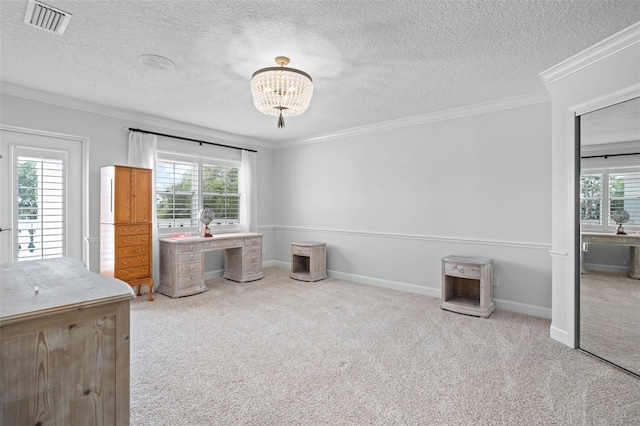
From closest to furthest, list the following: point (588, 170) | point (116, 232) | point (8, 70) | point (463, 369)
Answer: point (463, 369) < point (588, 170) < point (8, 70) < point (116, 232)

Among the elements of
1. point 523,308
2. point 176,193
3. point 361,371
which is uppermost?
point 176,193

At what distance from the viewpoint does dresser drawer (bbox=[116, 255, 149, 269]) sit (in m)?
4.00

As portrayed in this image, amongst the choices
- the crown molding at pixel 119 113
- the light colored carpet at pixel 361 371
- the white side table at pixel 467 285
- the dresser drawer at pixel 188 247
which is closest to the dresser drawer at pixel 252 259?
the dresser drawer at pixel 188 247

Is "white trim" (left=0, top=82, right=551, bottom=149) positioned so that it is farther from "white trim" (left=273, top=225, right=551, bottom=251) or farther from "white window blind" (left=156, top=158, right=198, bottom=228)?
"white trim" (left=273, top=225, right=551, bottom=251)

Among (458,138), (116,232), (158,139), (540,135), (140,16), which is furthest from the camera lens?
(158,139)

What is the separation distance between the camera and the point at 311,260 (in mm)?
5359

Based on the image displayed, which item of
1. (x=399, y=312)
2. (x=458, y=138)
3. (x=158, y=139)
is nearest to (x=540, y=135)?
(x=458, y=138)

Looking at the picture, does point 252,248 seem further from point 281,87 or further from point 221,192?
point 281,87

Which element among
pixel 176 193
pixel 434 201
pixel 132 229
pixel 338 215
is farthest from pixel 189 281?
pixel 434 201

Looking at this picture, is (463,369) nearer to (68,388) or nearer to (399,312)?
(399,312)

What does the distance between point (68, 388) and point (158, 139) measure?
4220 millimetres

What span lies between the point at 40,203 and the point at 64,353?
3.43m

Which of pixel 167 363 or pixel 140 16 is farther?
pixel 167 363

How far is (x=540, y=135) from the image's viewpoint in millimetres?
3674
